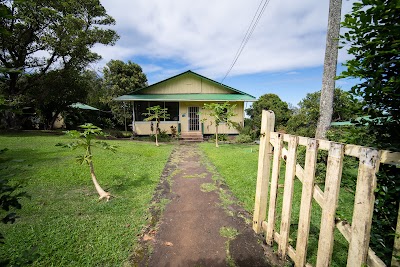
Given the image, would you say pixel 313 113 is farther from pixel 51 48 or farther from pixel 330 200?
pixel 51 48

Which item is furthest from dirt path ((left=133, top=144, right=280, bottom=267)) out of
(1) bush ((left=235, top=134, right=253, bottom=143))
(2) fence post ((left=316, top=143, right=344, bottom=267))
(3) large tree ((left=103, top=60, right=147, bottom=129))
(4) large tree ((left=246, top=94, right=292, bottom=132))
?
(3) large tree ((left=103, top=60, right=147, bottom=129))

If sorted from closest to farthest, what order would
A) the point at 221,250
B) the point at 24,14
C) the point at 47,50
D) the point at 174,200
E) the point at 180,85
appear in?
1. the point at 221,250
2. the point at 174,200
3. the point at 24,14
4. the point at 47,50
5. the point at 180,85

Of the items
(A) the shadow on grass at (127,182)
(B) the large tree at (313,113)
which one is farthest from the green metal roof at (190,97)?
(A) the shadow on grass at (127,182)

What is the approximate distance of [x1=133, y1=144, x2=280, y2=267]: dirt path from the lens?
2773mm

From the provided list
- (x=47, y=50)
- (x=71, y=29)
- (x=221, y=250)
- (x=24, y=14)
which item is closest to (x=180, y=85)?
(x=71, y=29)

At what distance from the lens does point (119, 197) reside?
473 centimetres

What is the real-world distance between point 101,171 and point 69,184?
48.1 inches

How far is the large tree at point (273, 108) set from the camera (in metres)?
21.1

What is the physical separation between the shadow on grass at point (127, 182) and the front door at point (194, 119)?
1114 centimetres

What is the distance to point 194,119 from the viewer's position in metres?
17.4

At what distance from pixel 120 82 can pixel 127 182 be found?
20977mm

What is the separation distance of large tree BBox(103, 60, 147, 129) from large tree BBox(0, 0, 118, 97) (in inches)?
271

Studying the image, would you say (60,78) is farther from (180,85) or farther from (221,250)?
(221,250)

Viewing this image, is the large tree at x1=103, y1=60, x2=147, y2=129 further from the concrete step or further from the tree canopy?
the tree canopy
